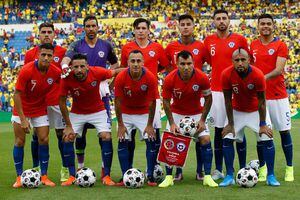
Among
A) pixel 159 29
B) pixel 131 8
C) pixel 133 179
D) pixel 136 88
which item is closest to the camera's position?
pixel 133 179

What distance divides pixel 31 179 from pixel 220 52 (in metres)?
3.52

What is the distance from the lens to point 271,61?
31.8ft

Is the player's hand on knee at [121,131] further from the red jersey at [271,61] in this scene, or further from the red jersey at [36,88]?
the red jersey at [271,61]

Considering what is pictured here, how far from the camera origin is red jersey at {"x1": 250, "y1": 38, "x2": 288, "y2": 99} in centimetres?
965

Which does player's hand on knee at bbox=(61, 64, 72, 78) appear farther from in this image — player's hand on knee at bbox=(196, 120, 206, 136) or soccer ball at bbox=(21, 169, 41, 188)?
player's hand on knee at bbox=(196, 120, 206, 136)

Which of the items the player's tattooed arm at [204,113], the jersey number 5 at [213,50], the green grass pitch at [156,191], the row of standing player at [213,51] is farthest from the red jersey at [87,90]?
the jersey number 5 at [213,50]

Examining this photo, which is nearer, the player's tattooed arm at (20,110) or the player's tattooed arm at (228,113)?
the player's tattooed arm at (228,113)

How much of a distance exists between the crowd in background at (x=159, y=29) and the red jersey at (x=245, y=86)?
19.7 meters

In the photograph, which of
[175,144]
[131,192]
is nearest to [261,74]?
[175,144]

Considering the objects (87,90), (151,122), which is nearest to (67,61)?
(87,90)

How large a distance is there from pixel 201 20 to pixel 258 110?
26.9 metres

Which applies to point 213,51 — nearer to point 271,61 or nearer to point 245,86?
point 271,61

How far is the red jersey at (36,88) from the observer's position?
9508 mm

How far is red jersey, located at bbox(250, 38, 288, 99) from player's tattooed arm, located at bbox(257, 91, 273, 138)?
737 mm
